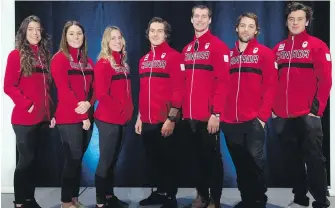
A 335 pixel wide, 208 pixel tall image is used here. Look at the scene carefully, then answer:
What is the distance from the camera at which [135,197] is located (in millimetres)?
3684

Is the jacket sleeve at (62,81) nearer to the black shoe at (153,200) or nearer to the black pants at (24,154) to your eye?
the black pants at (24,154)

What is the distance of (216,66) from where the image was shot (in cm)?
303

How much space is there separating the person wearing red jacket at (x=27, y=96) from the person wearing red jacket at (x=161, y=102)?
772 mm

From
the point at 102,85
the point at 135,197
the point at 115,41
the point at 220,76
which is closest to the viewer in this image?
the point at 220,76

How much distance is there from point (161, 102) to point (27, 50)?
3.58 ft

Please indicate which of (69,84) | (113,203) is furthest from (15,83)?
(113,203)

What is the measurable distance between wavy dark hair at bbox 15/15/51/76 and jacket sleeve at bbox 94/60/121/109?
1.36 feet

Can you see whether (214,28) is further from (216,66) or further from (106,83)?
(106,83)

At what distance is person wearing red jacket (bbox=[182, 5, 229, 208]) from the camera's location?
302 cm

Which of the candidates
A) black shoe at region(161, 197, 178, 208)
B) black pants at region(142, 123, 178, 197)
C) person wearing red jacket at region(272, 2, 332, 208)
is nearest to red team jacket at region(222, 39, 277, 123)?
person wearing red jacket at region(272, 2, 332, 208)

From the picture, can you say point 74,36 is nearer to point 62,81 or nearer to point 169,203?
point 62,81

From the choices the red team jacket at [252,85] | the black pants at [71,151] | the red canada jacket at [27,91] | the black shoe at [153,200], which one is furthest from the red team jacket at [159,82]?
the red canada jacket at [27,91]

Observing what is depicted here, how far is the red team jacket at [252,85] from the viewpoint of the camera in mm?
3045

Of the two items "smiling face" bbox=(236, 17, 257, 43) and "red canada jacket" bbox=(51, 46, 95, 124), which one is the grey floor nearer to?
"red canada jacket" bbox=(51, 46, 95, 124)
